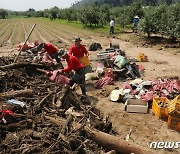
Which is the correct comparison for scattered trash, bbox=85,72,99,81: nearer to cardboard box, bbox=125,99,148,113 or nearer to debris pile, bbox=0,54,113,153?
debris pile, bbox=0,54,113,153

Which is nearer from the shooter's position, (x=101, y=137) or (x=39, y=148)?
(x=39, y=148)

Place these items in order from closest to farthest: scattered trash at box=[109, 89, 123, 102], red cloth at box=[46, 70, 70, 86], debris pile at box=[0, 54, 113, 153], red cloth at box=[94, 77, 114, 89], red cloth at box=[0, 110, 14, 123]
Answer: debris pile at box=[0, 54, 113, 153] → red cloth at box=[0, 110, 14, 123] → red cloth at box=[46, 70, 70, 86] → scattered trash at box=[109, 89, 123, 102] → red cloth at box=[94, 77, 114, 89]

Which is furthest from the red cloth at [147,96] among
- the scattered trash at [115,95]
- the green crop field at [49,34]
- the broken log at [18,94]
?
the green crop field at [49,34]

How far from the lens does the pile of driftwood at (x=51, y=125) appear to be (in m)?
5.33

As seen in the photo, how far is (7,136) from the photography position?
18.1ft

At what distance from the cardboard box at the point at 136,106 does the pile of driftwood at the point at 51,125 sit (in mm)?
1312

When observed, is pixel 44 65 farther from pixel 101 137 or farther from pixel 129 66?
pixel 101 137

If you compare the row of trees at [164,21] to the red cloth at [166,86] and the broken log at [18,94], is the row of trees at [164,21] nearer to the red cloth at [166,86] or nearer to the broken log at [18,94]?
the red cloth at [166,86]

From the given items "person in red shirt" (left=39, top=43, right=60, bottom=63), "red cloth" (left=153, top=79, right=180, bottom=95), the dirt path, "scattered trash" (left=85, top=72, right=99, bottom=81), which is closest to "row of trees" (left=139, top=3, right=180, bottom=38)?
the dirt path

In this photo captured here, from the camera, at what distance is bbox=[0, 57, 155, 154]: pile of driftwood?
5328 millimetres

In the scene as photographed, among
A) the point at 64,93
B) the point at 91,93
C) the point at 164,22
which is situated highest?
the point at 164,22

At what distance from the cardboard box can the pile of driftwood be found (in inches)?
51.6

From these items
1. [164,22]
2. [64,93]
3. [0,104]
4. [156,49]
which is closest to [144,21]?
[164,22]

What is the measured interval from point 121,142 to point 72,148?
3.47 feet
